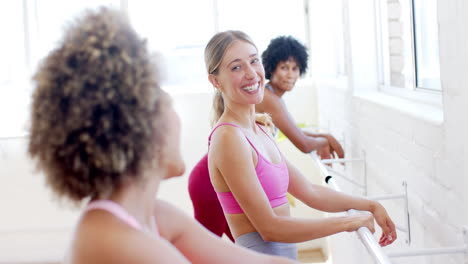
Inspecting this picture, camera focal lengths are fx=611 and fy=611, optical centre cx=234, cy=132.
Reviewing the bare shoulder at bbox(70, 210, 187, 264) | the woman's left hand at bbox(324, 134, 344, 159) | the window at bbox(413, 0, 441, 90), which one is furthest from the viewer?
the woman's left hand at bbox(324, 134, 344, 159)

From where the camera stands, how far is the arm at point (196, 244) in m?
0.81

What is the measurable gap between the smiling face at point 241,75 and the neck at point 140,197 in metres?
1.05

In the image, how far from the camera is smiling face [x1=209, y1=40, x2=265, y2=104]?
1.74 metres

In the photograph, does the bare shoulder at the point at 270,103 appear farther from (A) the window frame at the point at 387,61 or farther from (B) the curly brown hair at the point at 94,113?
(B) the curly brown hair at the point at 94,113

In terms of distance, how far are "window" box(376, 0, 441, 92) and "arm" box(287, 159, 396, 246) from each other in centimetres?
60

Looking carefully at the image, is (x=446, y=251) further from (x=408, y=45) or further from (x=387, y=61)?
(x=387, y=61)

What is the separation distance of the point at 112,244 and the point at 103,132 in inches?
4.3

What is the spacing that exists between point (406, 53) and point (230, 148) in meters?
1.18

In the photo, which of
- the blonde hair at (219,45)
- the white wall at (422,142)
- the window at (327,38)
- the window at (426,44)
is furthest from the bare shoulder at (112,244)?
the window at (327,38)

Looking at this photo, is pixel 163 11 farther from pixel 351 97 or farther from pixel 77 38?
pixel 77 38

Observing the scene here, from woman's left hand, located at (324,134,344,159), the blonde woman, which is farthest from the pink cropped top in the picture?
woman's left hand, located at (324,134,344,159)

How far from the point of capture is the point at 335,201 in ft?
5.34

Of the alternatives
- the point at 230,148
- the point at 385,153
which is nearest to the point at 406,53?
the point at 385,153

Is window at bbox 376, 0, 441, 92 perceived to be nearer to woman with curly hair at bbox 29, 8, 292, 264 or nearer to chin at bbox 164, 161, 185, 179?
chin at bbox 164, 161, 185, 179
